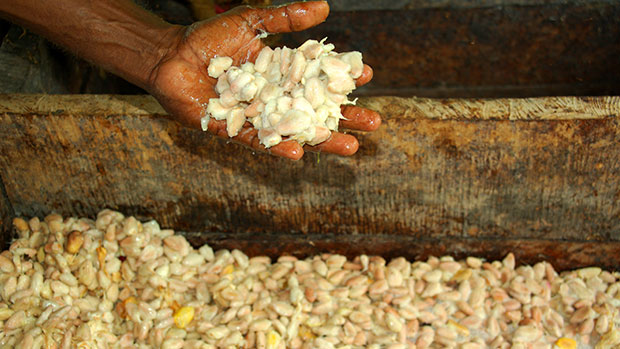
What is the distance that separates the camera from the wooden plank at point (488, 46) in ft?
8.05

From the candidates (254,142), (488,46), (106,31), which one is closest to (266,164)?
(254,142)

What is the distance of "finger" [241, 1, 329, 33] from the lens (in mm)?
1603

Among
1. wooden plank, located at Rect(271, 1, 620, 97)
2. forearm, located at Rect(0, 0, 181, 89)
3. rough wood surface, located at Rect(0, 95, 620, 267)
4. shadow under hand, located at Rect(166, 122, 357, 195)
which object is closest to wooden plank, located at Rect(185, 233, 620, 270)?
rough wood surface, located at Rect(0, 95, 620, 267)

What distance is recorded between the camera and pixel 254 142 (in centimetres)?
161

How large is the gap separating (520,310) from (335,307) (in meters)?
0.55

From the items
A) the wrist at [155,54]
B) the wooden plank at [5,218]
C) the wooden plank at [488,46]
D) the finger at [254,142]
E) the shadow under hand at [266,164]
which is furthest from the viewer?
the wooden plank at [488,46]

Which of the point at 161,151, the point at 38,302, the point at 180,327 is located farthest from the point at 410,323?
the point at 38,302

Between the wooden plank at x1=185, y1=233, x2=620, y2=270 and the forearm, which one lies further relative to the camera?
the wooden plank at x1=185, y1=233, x2=620, y2=270

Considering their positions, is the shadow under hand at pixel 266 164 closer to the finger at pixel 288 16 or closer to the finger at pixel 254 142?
the finger at pixel 254 142

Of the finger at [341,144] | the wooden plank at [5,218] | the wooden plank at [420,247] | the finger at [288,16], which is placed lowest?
the wooden plank at [420,247]

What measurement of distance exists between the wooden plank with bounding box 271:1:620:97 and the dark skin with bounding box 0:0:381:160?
31.2 inches

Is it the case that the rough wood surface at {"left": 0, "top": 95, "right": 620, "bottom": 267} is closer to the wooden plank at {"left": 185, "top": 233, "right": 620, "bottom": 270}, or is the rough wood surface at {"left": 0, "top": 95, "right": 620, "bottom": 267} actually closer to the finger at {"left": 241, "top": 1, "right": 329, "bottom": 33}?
the wooden plank at {"left": 185, "top": 233, "right": 620, "bottom": 270}

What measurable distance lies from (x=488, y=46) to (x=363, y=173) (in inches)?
39.9

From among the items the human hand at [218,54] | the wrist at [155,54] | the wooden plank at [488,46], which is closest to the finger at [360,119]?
the human hand at [218,54]
